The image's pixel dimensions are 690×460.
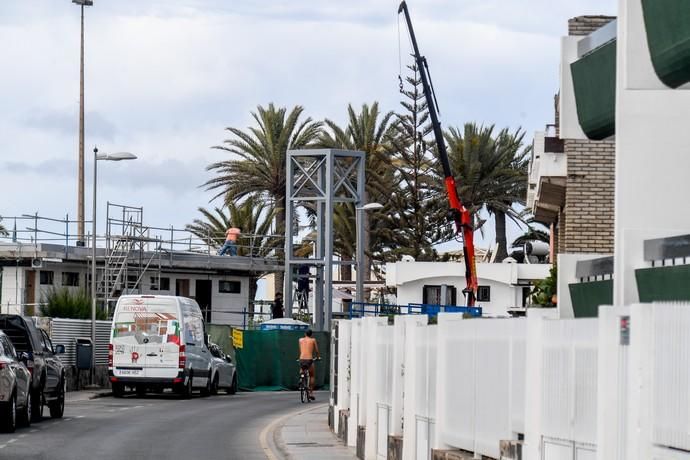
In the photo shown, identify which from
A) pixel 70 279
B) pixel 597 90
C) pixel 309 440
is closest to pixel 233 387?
pixel 70 279

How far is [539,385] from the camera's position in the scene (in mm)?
10695

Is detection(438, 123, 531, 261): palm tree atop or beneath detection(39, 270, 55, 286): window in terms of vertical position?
atop

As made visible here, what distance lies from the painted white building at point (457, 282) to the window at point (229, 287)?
363 inches

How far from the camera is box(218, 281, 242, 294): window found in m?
68.1

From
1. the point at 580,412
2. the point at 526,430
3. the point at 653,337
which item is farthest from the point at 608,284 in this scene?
the point at 653,337

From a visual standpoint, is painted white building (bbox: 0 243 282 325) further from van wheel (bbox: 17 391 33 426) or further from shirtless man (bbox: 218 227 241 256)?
van wheel (bbox: 17 391 33 426)

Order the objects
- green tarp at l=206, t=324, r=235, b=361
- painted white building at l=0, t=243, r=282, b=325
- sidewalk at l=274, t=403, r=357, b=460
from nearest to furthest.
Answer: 1. sidewalk at l=274, t=403, r=357, b=460
2. green tarp at l=206, t=324, r=235, b=361
3. painted white building at l=0, t=243, r=282, b=325

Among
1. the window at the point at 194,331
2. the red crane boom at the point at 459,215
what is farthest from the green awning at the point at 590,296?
the red crane boom at the point at 459,215

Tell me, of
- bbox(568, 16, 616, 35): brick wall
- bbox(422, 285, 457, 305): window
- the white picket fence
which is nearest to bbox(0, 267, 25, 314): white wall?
bbox(422, 285, 457, 305): window

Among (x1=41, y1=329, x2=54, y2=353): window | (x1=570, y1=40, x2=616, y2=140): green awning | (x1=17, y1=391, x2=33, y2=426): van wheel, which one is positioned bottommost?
(x1=17, y1=391, x2=33, y2=426): van wheel

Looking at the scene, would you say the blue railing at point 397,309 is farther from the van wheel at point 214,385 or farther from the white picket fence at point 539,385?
the white picket fence at point 539,385

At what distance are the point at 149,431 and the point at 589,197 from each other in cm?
900

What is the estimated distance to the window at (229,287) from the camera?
223 feet

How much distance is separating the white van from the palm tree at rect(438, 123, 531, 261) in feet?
83.7
